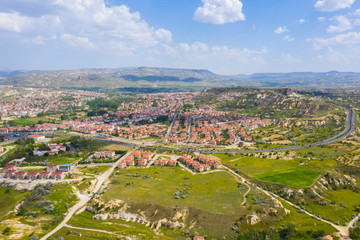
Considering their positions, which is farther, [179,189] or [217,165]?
[217,165]

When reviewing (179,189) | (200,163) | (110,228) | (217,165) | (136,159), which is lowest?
(110,228)

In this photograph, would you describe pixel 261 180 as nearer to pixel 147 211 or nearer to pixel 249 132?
pixel 147 211

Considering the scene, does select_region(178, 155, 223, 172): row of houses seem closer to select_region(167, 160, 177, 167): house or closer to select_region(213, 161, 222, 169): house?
select_region(213, 161, 222, 169): house

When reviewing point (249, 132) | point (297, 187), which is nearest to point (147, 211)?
point (297, 187)

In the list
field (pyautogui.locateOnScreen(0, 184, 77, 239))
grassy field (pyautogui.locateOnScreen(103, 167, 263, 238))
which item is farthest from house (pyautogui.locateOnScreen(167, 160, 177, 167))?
field (pyautogui.locateOnScreen(0, 184, 77, 239))

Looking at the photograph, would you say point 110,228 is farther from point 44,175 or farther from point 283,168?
point 283,168

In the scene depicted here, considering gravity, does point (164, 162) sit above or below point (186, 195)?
below

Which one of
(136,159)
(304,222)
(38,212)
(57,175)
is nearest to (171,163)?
(136,159)
